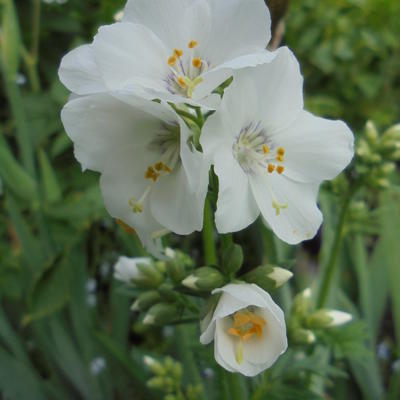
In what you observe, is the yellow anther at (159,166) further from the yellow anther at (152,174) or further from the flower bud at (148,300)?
the flower bud at (148,300)

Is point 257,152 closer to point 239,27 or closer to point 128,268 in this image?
point 239,27

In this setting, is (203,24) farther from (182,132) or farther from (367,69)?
(367,69)

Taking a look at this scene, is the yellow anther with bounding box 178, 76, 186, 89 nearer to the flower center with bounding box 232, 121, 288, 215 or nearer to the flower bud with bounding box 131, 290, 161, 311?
the flower center with bounding box 232, 121, 288, 215

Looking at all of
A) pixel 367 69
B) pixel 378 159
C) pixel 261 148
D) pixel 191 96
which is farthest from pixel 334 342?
pixel 367 69

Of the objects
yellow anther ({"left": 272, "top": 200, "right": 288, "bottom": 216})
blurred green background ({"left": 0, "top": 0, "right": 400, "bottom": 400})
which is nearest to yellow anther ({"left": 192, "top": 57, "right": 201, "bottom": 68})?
yellow anther ({"left": 272, "top": 200, "right": 288, "bottom": 216})

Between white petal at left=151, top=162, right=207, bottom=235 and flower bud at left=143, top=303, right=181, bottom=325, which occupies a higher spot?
white petal at left=151, top=162, right=207, bottom=235

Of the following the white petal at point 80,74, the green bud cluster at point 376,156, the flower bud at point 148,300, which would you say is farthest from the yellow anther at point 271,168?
the green bud cluster at point 376,156
